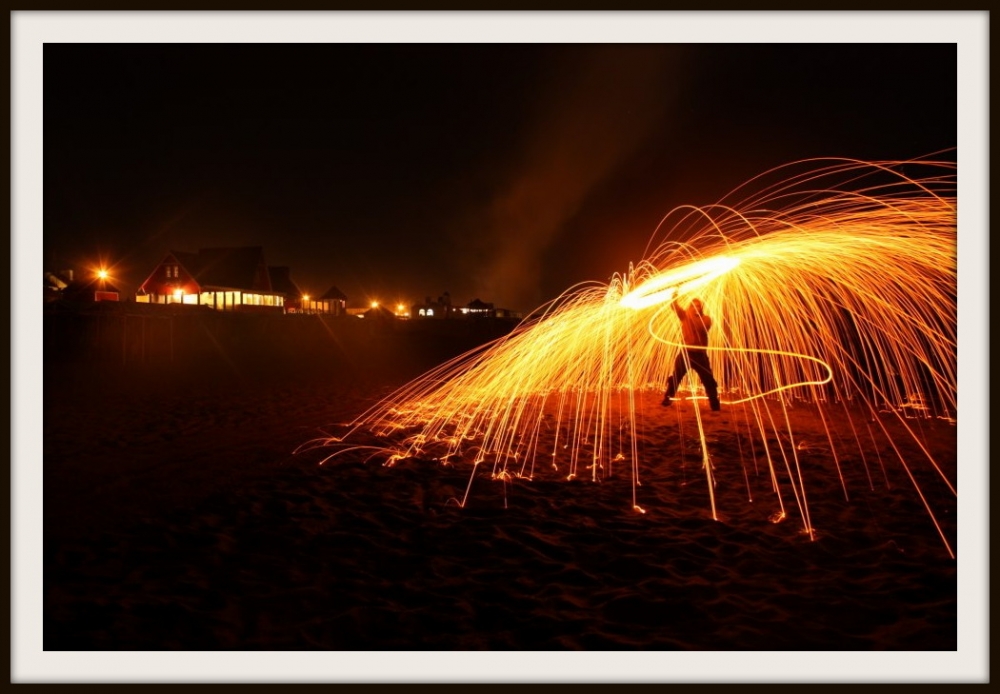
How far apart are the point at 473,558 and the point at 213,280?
38466 millimetres

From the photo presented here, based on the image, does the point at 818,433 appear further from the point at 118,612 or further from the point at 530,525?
the point at 118,612

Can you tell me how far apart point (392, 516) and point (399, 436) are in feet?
9.71

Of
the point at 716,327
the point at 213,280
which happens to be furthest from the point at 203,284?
the point at 716,327

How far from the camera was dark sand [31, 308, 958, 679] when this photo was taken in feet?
10.4

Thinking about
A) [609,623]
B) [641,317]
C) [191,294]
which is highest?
[191,294]

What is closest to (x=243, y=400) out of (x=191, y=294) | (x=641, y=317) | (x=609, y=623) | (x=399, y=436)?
(x=399, y=436)

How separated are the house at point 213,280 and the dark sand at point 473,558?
33.0 metres

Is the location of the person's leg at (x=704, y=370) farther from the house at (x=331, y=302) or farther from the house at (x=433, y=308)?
the house at (x=433, y=308)

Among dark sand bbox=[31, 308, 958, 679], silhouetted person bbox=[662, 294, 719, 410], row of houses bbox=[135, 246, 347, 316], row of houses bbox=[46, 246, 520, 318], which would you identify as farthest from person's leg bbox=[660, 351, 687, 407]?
row of houses bbox=[135, 246, 347, 316]

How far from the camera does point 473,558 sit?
3.99m

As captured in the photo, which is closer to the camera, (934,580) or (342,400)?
(934,580)

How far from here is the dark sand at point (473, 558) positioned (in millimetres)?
3166

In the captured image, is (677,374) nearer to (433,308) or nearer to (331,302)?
(331,302)

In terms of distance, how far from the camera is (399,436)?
7.65m
